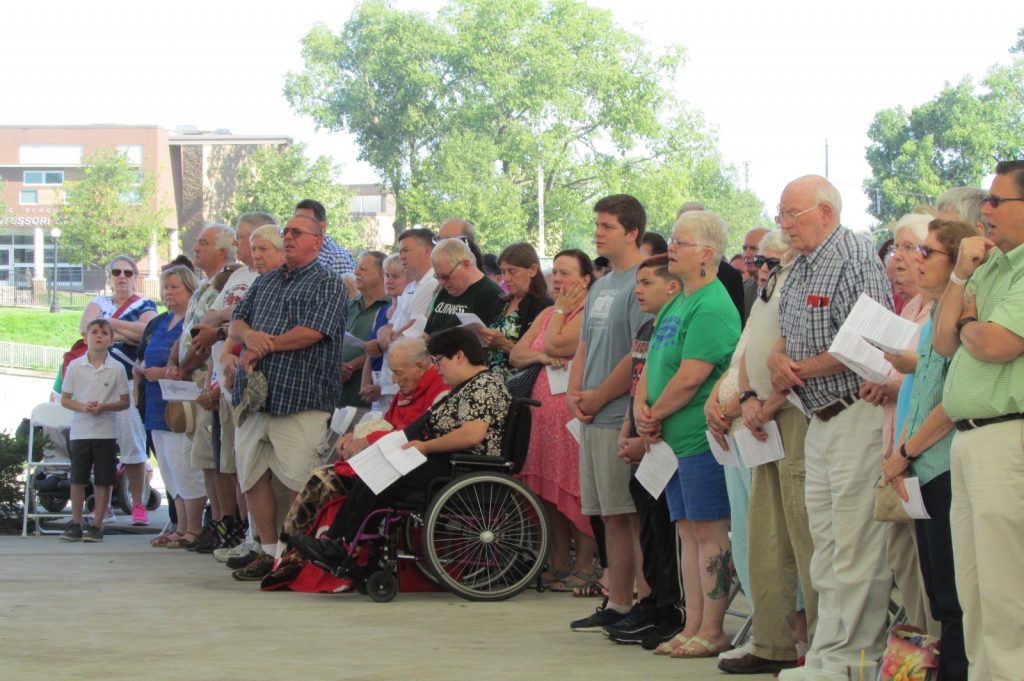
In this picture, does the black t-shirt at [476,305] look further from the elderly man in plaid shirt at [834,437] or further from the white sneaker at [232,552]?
the elderly man in plaid shirt at [834,437]

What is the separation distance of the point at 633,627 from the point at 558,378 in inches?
74.1

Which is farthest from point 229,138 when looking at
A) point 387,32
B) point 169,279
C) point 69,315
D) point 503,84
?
point 169,279

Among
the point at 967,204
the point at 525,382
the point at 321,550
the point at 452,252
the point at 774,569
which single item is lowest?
the point at 321,550

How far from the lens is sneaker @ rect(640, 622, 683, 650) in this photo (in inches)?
237

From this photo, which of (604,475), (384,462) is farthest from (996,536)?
(384,462)

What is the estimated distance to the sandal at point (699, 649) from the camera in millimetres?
5746

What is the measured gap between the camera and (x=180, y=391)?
9.72m

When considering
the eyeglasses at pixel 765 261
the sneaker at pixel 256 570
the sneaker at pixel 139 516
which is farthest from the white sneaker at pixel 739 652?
the sneaker at pixel 139 516

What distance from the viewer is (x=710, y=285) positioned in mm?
5848

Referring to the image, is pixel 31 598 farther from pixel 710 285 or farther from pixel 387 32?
pixel 387 32

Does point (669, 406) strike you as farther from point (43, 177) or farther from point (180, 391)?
point (43, 177)

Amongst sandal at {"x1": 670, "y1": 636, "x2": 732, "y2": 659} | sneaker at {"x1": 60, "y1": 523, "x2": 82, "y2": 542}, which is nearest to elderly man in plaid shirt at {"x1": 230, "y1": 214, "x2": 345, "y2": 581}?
sneaker at {"x1": 60, "y1": 523, "x2": 82, "y2": 542}

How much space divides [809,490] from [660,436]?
0.89m

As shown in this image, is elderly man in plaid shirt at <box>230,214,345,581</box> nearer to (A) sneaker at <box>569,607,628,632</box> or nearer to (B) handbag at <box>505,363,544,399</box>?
(B) handbag at <box>505,363,544,399</box>
